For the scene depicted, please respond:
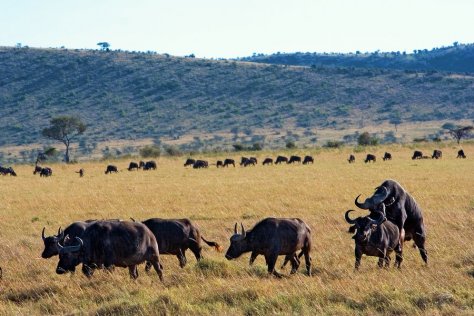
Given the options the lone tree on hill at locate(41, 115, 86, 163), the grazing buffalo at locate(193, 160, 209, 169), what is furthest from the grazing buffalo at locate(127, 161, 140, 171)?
the lone tree on hill at locate(41, 115, 86, 163)

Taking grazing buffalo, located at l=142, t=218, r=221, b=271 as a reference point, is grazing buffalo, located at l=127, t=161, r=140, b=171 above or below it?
below

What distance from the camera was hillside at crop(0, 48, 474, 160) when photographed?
4168 inches

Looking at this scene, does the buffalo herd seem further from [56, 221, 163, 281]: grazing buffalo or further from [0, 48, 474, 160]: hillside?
[0, 48, 474, 160]: hillside

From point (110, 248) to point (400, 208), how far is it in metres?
5.29

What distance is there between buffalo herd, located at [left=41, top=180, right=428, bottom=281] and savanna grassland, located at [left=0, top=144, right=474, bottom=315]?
0.87 feet

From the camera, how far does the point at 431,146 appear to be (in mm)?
61500

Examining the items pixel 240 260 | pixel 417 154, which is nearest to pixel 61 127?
pixel 417 154

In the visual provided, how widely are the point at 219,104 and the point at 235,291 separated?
109 metres

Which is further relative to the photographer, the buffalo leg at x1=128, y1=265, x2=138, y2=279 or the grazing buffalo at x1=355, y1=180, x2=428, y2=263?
the grazing buffalo at x1=355, y1=180, x2=428, y2=263

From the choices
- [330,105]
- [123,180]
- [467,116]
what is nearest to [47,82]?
[330,105]

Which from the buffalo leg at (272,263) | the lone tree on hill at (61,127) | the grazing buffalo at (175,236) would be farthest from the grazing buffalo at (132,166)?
the buffalo leg at (272,263)

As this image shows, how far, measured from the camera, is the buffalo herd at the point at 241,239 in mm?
11500

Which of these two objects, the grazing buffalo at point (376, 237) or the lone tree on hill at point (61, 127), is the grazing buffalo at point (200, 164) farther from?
the grazing buffalo at point (376, 237)

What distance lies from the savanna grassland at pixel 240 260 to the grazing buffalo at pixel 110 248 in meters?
0.25
